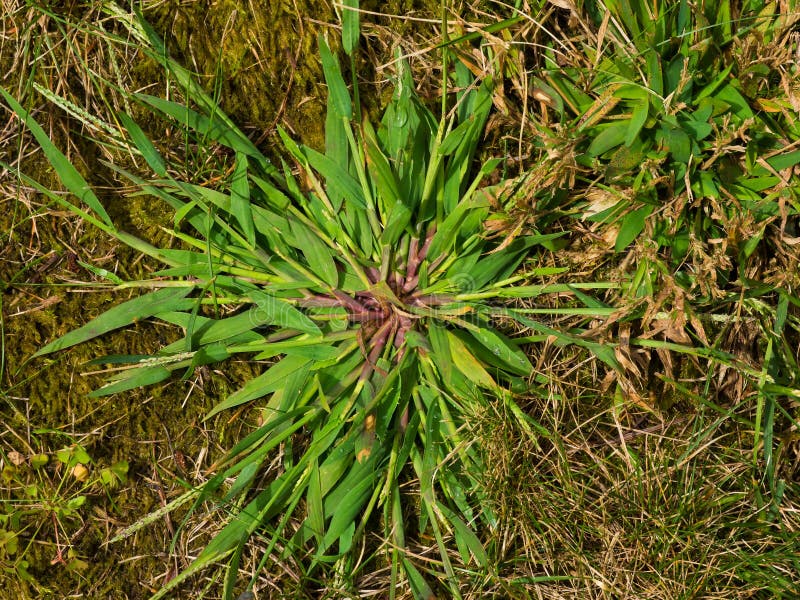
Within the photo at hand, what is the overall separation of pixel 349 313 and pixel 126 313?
610 millimetres

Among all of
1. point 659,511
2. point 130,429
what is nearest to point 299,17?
point 130,429

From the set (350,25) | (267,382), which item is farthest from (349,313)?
(350,25)

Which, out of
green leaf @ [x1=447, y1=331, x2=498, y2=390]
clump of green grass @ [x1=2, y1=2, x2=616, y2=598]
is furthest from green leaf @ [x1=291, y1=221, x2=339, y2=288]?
green leaf @ [x1=447, y1=331, x2=498, y2=390]

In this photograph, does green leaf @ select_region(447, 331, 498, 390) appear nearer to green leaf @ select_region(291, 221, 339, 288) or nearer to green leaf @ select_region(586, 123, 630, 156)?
green leaf @ select_region(291, 221, 339, 288)

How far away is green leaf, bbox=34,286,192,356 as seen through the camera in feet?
5.64

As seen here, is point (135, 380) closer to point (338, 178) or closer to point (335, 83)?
point (338, 178)

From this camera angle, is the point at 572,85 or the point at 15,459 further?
the point at 15,459

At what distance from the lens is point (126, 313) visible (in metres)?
1.74

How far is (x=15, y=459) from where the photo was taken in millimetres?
1793

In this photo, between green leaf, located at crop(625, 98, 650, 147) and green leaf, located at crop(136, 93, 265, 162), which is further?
green leaf, located at crop(136, 93, 265, 162)

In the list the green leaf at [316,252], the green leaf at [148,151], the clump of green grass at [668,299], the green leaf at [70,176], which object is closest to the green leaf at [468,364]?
the clump of green grass at [668,299]

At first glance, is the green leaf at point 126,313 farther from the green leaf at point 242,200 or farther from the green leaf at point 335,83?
the green leaf at point 335,83

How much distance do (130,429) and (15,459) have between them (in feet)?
1.06

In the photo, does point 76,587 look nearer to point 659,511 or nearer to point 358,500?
point 358,500
